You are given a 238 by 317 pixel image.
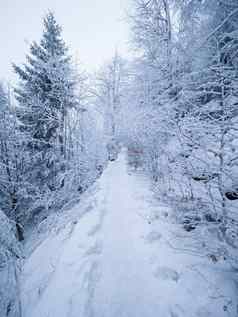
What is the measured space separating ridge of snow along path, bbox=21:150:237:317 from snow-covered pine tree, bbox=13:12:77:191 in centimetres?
737

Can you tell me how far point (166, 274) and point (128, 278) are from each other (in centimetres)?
65

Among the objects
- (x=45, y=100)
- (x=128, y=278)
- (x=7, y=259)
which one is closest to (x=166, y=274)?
(x=128, y=278)

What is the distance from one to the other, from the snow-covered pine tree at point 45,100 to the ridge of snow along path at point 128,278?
7365 mm

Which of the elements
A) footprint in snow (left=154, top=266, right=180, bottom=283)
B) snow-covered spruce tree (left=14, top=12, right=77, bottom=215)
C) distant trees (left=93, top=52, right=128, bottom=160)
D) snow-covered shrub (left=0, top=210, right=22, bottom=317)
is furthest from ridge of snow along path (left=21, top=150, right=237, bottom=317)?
distant trees (left=93, top=52, right=128, bottom=160)

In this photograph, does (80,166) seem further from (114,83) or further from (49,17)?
(114,83)

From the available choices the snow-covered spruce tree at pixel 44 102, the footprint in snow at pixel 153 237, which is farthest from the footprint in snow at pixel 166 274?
the snow-covered spruce tree at pixel 44 102

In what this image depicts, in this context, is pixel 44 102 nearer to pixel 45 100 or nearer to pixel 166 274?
pixel 45 100

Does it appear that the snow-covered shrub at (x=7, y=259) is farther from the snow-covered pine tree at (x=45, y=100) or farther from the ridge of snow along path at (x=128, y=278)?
the snow-covered pine tree at (x=45, y=100)

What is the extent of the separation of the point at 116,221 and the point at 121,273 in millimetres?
1987

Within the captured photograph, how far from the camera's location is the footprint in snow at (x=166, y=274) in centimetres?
286

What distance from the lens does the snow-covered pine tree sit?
1095 centimetres

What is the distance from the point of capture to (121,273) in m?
3.16

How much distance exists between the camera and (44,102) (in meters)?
10.9

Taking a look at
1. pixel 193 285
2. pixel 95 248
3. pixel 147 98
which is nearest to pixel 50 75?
pixel 147 98
